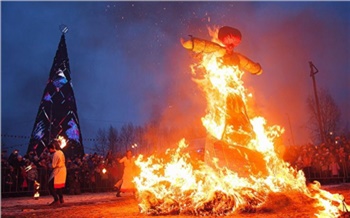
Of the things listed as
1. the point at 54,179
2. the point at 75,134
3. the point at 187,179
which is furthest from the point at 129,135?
the point at 187,179

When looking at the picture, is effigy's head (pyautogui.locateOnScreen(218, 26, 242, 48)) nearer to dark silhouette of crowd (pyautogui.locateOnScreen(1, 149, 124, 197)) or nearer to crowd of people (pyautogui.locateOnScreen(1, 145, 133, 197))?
crowd of people (pyautogui.locateOnScreen(1, 145, 133, 197))

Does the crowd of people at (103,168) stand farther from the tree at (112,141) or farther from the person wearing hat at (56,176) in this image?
the tree at (112,141)

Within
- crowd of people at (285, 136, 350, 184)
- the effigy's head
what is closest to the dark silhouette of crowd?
crowd of people at (285, 136, 350, 184)

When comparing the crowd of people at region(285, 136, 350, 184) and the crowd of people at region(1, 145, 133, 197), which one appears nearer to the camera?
the crowd of people at region(1, 145, 133, 197)

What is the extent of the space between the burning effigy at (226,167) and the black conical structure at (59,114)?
16.9 meters

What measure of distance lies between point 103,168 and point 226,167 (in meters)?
10.3

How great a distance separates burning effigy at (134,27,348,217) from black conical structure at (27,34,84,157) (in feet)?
55.4

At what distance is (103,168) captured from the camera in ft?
54.1

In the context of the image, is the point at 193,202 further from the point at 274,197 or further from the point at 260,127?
the point at 260,127

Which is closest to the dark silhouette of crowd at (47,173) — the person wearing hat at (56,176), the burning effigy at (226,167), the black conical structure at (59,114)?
the person wearing hat at (56,176)

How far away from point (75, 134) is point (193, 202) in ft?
62.8

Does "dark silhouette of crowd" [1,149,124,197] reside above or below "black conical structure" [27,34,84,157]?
below

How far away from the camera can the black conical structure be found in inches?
901

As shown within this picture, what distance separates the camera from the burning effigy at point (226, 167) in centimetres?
679
